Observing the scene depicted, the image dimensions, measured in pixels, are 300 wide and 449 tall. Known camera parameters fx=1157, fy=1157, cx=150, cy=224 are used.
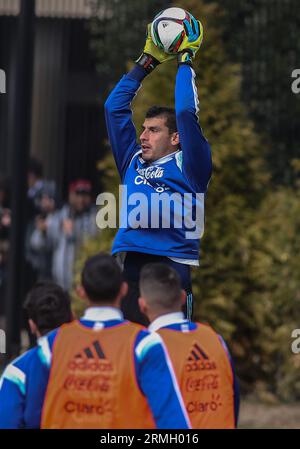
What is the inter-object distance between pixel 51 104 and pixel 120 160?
6964 mm

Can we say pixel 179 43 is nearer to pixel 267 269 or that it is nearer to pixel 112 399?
pixel 112 399

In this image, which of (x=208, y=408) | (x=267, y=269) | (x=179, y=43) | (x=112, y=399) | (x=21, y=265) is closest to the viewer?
(x=112, y=399)

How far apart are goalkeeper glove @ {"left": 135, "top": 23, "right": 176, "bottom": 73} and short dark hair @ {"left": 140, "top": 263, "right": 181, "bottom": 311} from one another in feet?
4.89

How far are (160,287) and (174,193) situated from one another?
1.13 meters

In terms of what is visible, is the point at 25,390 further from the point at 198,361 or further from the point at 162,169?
the point at 162,169

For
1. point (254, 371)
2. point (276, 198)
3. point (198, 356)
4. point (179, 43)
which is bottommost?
point (254, 371)

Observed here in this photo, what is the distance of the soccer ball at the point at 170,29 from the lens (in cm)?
561

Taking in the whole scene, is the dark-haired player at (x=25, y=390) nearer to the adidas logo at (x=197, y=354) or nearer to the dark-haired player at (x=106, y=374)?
the dark-haired player at (x=106, y=374)

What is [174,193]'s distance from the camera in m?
5.77

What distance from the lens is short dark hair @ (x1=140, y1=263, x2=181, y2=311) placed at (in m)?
4.71

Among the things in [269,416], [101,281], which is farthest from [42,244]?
[101,281]

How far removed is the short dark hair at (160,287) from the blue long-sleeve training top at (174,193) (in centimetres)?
96

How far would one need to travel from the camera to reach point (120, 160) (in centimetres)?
600
